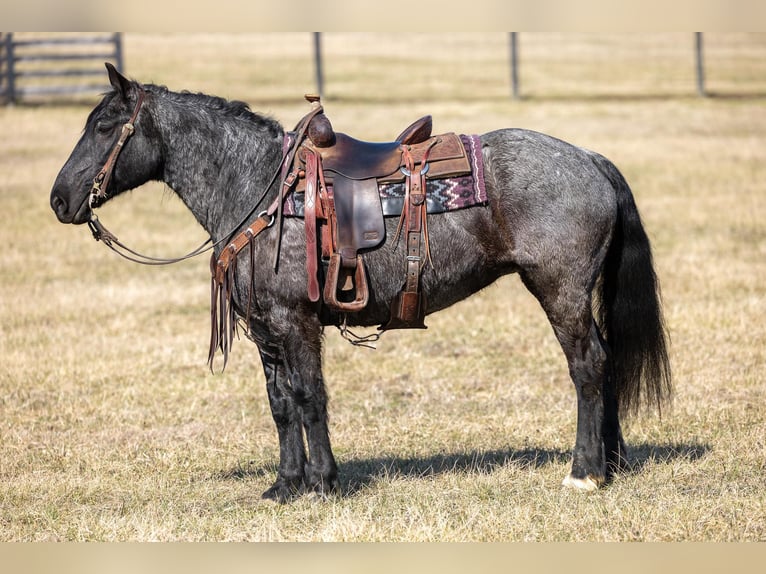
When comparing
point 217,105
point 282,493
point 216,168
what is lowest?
point 282,493

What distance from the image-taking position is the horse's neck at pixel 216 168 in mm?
6277

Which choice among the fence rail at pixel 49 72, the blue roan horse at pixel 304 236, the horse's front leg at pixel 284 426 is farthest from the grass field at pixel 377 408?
the fence rail at pixel 49 72

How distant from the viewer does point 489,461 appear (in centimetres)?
702

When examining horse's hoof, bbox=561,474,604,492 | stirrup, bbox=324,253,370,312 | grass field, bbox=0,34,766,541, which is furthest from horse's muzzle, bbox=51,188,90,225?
horse's hoof, bbox=561,474,604,492

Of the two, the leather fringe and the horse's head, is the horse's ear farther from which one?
the leather fringe

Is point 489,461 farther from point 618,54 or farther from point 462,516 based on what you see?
point 618,54

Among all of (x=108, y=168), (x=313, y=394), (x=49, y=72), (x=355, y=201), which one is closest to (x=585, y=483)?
(x=313, y=394)

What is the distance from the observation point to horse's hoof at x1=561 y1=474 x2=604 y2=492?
6.27m

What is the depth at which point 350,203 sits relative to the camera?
6066 mm

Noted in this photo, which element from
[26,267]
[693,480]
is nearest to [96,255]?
[26,267]

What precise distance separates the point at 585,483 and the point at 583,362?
2.47ft

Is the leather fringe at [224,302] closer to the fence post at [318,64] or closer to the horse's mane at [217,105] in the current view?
the horse's mane at [217,105]

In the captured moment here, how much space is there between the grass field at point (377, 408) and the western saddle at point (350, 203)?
1.36m

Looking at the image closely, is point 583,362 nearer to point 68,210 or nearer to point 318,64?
point 68,210
